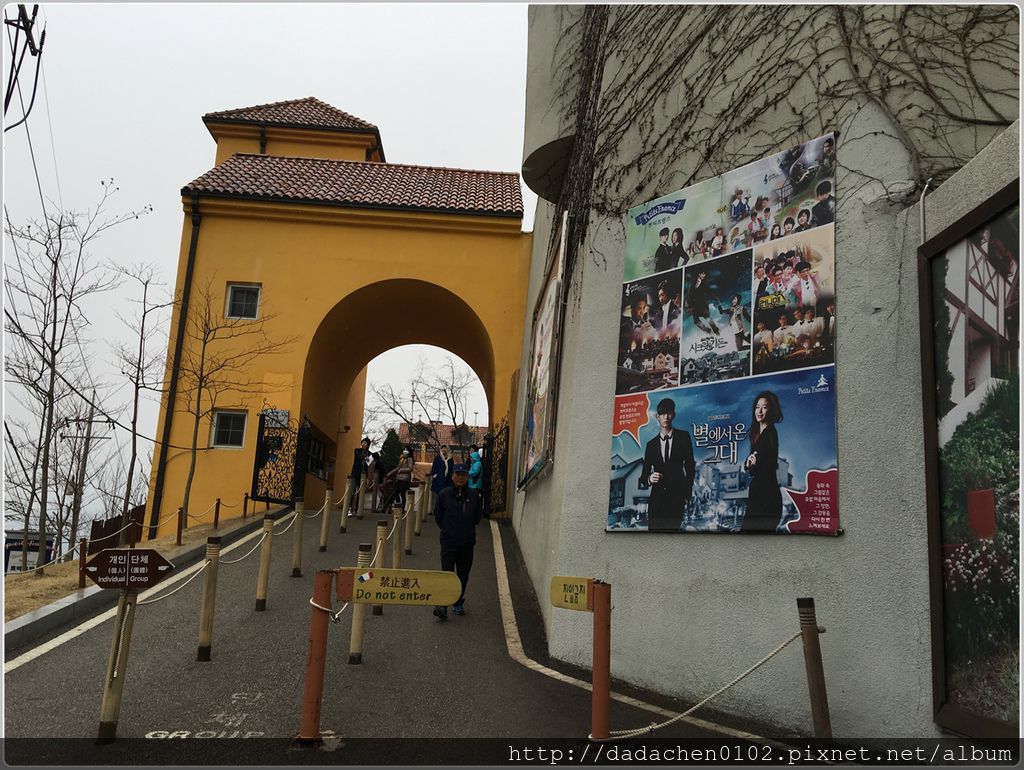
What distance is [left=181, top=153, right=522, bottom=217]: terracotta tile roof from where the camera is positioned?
1912cm

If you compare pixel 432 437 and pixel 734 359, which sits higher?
pixel 432 437

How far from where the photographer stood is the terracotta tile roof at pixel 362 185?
1912cm

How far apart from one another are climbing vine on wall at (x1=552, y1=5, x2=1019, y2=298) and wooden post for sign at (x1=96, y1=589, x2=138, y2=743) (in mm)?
5634

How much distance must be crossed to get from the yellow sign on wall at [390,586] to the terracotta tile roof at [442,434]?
123ft

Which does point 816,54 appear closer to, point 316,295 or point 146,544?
point 146,544

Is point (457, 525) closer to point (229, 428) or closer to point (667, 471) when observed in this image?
point (667, 471)

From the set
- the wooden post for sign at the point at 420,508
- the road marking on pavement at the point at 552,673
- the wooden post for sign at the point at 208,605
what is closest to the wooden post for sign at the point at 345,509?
the wooden post for sign at the point at 420,508

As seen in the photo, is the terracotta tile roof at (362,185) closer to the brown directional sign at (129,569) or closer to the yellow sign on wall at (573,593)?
the brown directional sign at (129,569)

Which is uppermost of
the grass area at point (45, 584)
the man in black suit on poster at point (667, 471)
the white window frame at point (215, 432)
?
the white window frame at point (215, 432)

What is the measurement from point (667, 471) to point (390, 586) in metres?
2.78

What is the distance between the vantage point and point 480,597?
33.6ft

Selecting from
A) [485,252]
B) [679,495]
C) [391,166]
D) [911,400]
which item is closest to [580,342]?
[679,495]

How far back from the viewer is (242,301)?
18.9m

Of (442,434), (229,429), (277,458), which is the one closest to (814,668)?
(277,458)
